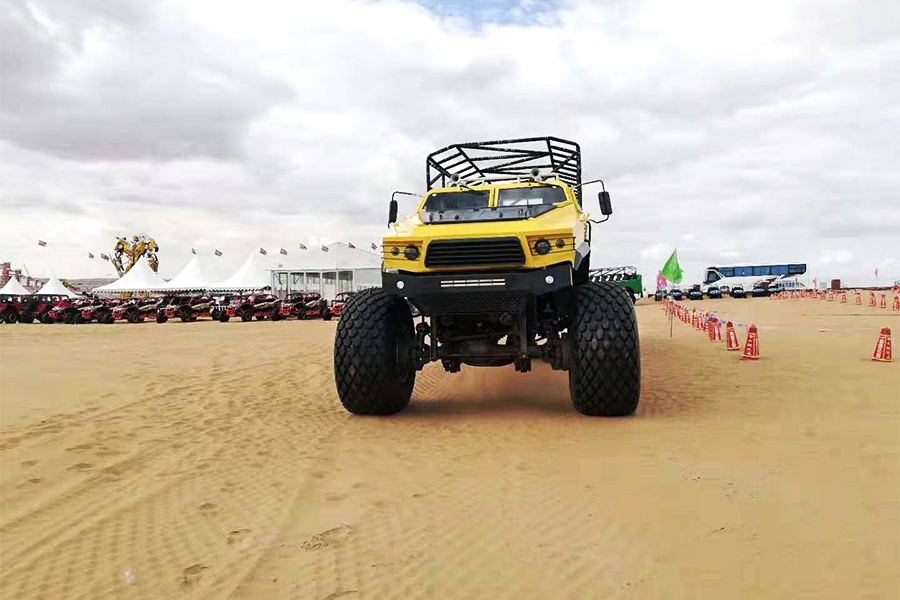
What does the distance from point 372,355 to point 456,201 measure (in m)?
2.30

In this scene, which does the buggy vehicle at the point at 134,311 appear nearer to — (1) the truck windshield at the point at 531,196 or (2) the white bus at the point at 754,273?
(1) the truck windshield at the point at 531,196

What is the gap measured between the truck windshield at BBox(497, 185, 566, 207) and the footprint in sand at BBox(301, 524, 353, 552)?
4.82 meters

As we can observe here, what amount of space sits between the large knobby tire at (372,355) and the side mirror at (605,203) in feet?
9.06

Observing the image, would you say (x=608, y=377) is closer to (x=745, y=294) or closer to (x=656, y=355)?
(x=656, y=355)

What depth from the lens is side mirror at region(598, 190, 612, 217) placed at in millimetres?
7982

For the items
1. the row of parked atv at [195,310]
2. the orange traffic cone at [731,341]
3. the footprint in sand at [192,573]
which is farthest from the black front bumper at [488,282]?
the row of parked atv at [195,310]

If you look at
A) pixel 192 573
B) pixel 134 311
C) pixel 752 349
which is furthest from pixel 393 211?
pixel 134 311

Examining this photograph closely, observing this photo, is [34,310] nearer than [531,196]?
No

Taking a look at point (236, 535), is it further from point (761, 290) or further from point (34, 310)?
point (761, 290)

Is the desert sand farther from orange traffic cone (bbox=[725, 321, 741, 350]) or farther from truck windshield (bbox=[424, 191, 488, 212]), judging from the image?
orange traffic cone (bbox=[725, 321, 741, 350])

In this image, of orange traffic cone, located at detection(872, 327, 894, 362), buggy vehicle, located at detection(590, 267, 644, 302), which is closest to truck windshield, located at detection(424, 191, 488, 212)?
orange traffic cone, located at detection(872, 327, 894, 362)

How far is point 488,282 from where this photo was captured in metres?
6.32

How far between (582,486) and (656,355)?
30.3 feet

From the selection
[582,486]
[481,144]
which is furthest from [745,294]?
[582,486]
